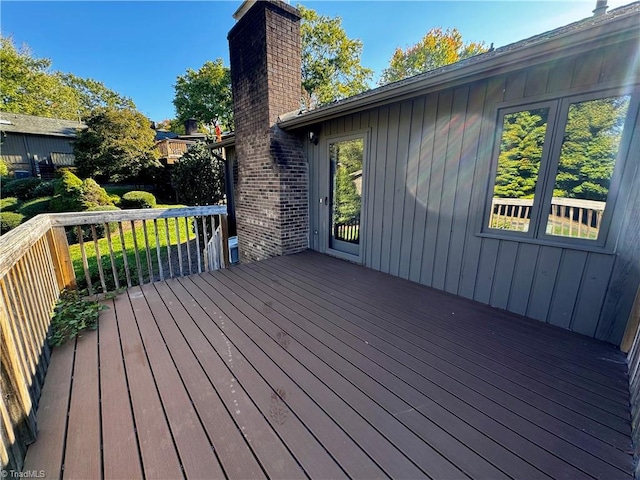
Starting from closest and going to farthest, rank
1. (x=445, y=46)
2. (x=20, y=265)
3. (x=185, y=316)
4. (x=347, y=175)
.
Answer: (x=20, y=265), (x=185, y=316), (x=347, y=175), (x=445, y=46)

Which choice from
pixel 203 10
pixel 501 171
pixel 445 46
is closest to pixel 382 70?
pixel 445 46

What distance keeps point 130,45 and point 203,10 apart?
49.1 ft

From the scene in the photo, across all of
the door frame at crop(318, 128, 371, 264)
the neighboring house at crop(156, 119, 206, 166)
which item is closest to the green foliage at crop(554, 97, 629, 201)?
the door frame at crop(318, 128, 371, 264)

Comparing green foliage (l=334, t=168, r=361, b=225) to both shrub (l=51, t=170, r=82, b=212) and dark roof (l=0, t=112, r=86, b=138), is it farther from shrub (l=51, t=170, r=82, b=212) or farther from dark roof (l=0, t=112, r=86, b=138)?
dark roof (l=0, t=112, r=86, b=138)

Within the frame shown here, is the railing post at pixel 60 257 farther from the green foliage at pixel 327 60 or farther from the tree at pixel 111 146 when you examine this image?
the green foliage at pixel 327 60

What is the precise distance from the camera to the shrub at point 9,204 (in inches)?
422

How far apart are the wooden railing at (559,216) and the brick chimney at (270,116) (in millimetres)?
3080

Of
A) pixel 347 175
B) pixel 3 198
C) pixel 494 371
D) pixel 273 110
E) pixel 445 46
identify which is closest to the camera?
pixel 494 371

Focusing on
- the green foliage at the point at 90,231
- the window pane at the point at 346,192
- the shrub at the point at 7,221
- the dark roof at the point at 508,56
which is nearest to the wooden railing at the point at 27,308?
the window pane at the point at 346,192

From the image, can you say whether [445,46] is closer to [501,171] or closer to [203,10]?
[203,10]

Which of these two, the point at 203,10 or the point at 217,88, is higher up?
the point at 217,88

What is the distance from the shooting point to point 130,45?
1834 centimetres

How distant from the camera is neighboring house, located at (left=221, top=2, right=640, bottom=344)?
204 centimetres

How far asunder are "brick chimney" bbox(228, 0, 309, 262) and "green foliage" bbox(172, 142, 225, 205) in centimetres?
759
